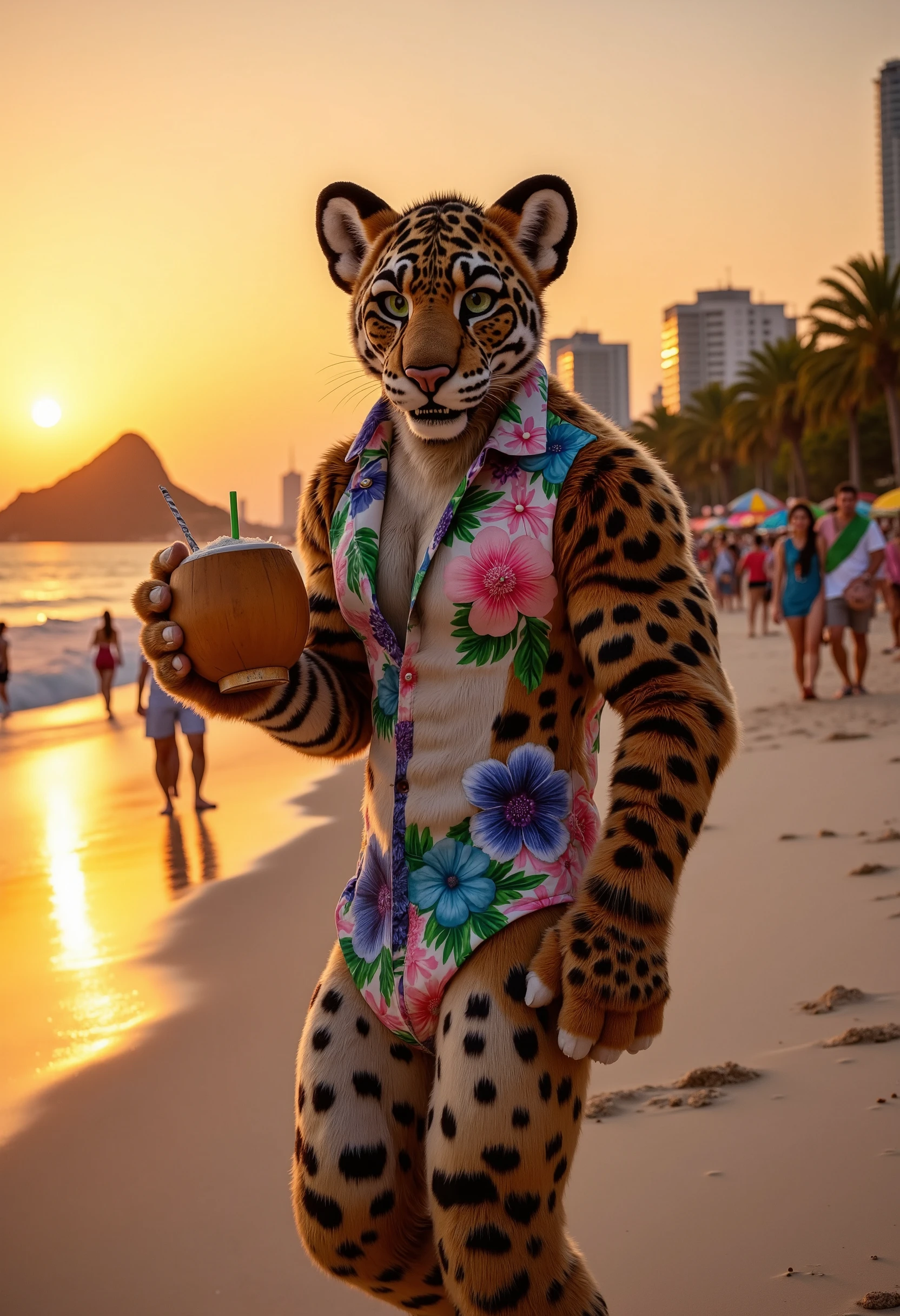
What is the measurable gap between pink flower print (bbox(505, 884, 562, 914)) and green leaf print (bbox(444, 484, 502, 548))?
656 mm

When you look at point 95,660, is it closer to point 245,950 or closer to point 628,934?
point 245,950

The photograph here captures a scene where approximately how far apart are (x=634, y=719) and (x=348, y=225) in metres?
1.32

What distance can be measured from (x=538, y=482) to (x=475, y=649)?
335 mm

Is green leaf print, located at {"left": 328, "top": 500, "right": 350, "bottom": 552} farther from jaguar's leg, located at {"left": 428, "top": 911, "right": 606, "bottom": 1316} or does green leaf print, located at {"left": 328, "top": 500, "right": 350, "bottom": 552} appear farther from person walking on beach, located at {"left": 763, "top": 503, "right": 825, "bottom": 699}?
person walking on beach, located at {"left": 763, "top": 503, "right": 825, "bottom": 699}

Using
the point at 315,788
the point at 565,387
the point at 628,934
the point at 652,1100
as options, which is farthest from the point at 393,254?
the point at 315,788

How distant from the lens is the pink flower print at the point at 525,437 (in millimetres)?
2510

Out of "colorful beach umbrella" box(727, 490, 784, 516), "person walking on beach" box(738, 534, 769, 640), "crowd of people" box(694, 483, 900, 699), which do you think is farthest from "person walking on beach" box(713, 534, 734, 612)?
"colorful beach umbrella" box(727, 490, 784, 516)

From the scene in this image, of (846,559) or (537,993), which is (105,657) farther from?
(537,993)

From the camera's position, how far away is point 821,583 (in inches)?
507

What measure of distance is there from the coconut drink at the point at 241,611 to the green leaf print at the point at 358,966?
0.53 metres

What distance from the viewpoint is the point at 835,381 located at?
46.4m

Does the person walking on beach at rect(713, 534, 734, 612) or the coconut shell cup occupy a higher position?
the coconut shell cup

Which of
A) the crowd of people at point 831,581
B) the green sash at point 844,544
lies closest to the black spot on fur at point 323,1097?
the crowd of people at point 831,581

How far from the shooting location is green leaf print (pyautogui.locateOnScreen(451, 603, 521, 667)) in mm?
2459
